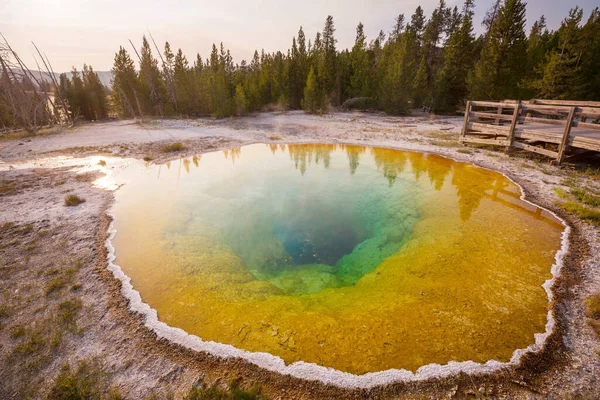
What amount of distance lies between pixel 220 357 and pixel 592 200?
38.8ft

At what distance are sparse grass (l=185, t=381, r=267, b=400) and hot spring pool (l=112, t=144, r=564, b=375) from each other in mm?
673

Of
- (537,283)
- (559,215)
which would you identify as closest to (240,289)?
(537,283)

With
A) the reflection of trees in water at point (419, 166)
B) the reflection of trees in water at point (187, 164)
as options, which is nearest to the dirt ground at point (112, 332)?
the reflection of trees in water at point (419, 166)

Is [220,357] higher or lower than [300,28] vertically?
lower

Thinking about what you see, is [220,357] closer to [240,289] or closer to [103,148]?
[240,289]

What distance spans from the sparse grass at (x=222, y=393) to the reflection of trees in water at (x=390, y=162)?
9.86 m

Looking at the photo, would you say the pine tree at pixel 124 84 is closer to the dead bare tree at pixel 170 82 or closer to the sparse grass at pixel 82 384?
the dead bare tree at pixel 170 82

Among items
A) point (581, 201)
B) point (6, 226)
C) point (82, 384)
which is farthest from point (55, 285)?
point (581, 201)

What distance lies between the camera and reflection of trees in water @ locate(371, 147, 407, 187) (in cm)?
1282

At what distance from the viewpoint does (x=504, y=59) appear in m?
25.1

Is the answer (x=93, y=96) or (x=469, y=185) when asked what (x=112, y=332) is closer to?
(x=469, y=185)

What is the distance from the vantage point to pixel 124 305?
16.7ft

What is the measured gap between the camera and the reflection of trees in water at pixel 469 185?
29.8ft

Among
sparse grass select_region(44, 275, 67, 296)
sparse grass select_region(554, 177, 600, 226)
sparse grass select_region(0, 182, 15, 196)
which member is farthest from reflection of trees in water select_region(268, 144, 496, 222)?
sparse grass select_region(0, 182, 15, 196)
